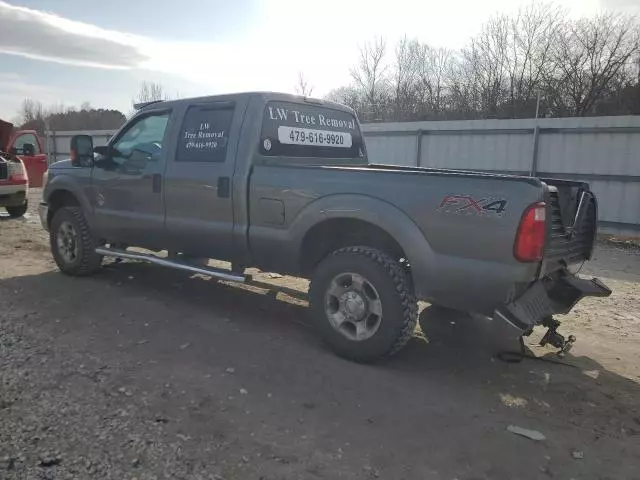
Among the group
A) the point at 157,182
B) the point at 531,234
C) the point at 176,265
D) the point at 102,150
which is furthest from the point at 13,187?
the point at 531,234

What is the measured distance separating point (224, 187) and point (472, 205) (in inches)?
89.3

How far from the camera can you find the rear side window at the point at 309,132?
16.0 feet

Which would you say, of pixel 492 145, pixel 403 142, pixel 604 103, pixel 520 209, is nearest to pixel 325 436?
pixel 520 209

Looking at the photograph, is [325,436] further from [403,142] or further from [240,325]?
[403,142]

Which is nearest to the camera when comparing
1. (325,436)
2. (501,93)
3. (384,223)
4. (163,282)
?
(325,436)

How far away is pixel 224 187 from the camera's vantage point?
4.79m

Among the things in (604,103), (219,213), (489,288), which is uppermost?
(604,103)

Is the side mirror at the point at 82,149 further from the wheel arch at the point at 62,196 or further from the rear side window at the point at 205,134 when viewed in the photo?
the rear side window at the point at 205,134

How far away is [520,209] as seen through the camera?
10.9 feet

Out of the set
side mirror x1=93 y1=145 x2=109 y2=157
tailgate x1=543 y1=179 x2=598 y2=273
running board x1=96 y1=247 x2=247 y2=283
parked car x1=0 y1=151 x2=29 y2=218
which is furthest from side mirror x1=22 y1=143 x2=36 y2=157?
tailgate x1=543 y1=179 x2=598 y2=273

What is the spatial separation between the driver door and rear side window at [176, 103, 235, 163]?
0.85ft

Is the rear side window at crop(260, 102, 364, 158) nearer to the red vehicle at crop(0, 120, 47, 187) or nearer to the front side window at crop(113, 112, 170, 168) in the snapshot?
the front side window at crop(113, 112, 170, 168)

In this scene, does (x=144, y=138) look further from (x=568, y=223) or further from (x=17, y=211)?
(x=17, y=211)

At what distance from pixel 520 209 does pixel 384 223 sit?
0.94 meters
